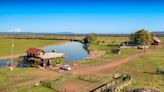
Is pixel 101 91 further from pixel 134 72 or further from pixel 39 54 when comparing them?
pixel 39 54

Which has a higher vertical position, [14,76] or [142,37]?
[142,37]

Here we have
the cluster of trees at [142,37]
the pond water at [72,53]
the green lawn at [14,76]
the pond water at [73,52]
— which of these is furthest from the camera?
the cluster of trees at [142,37]

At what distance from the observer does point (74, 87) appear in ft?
132

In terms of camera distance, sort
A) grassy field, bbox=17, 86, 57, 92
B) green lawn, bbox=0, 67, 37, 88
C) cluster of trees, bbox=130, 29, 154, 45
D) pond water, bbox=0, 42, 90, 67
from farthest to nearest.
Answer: cluster of trees, bbox=130, 29, 154, 45, pond water, bbox=0, 42, 90, 67, green lawn, bbox=0, 67, 37, 88, grassy field, bbox=17, 86, 57, 92

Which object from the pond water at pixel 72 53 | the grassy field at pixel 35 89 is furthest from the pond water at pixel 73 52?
the grassy field at pixel 35 89

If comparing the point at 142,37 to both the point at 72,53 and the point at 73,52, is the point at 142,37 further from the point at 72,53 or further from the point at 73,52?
the point at 72,53

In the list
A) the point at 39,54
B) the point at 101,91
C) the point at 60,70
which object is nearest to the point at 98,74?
the point at 60,70

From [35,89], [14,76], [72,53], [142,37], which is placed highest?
[142,37]

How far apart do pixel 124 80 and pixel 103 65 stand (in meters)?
20.9

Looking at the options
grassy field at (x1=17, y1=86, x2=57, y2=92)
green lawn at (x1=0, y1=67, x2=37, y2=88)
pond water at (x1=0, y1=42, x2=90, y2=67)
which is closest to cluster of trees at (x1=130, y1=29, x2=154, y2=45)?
pond water at (x1=0, y1=42, x2=90, y2=67)

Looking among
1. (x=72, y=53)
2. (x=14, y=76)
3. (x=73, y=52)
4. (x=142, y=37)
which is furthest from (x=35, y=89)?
(x=142, y=37)

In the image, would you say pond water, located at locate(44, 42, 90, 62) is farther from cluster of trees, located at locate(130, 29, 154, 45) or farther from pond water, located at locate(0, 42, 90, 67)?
cluster of trees, located at locate(130, 29, 154, 45)

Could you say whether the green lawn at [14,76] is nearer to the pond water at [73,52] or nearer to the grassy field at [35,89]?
the grassy field at [35,89]

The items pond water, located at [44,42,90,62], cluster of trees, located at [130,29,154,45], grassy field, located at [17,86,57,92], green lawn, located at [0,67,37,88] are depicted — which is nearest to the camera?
grassy field, located at [17,86,57,92]
